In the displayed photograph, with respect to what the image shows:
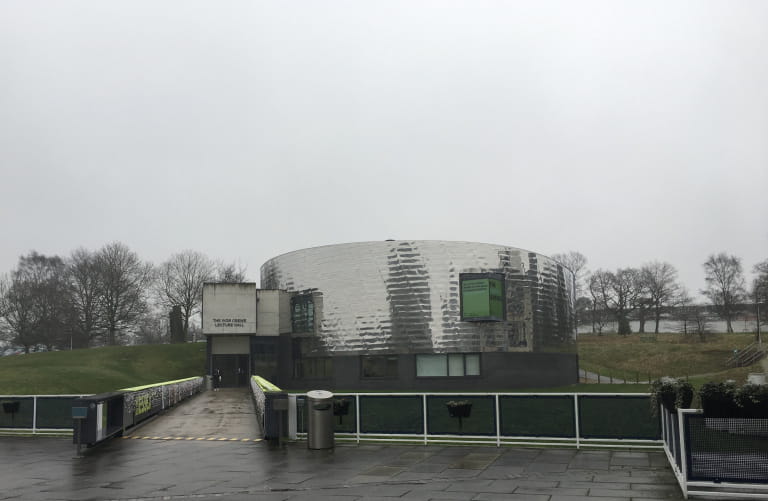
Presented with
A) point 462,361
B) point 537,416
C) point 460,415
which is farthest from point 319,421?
point 462,361

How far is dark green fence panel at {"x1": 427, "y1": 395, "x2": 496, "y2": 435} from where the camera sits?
16.4m

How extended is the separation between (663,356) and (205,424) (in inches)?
2732

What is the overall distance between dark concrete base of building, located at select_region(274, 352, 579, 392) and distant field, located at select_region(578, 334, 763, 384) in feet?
67.3

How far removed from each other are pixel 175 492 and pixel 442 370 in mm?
40487

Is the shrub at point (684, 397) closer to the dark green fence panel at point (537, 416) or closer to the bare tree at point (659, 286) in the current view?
the dark green fence panel at point (537, 416)

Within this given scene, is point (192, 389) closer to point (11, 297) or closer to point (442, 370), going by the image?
point (442, 370)

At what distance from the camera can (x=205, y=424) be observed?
80.5 feet

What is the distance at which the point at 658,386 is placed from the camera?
44.1 ft

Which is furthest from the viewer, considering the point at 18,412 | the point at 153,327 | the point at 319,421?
the point at 153,327

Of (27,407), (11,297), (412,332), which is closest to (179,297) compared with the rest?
(11,297)

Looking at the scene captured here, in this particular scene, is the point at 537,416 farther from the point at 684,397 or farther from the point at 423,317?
the point at 423,317

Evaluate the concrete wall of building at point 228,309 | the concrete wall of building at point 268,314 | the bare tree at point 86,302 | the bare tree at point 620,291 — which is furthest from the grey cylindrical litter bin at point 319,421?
the bare tree at point 620,291

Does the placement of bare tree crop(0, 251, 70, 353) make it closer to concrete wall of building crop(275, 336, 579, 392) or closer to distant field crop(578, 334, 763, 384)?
concrete wall of building crop(275, 336, 579, 392)

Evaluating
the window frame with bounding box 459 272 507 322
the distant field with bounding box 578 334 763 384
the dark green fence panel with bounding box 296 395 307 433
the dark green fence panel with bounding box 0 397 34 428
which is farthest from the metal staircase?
the dark green fence panel with bounding box 0 397 34 428
